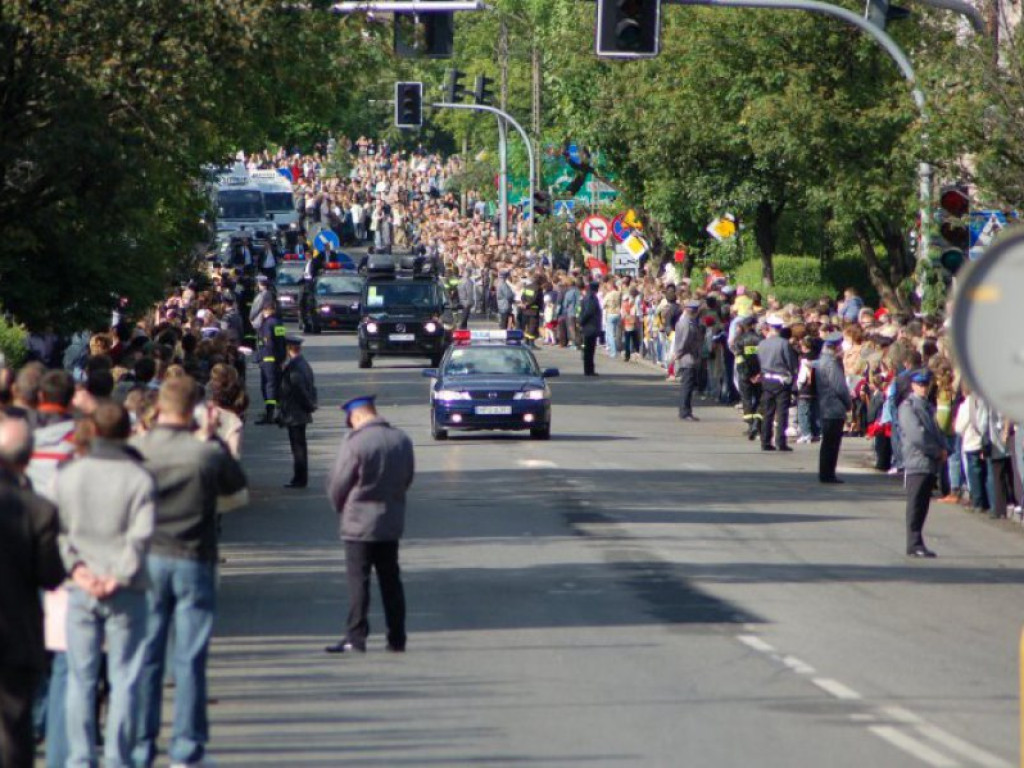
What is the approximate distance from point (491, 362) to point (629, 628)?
59.2 feet

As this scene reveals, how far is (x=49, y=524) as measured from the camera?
29.3ft

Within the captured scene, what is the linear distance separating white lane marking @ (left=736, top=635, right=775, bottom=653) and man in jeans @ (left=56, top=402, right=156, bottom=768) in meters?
5.32

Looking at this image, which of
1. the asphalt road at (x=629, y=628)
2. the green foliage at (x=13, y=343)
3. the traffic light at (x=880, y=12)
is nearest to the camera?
the asphalt road at (x=629, y=628)

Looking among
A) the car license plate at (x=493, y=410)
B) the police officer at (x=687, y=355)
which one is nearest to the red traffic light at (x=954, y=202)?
the car license plate at (x=493, y=410)

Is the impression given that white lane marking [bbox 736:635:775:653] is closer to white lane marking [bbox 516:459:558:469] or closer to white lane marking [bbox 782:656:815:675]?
white lane marking [bbox 782:656:815:675]

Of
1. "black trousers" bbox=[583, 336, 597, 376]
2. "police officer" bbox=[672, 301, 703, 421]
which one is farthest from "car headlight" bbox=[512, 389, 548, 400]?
"black trousers" bbox=[583, 336, 597, 376]

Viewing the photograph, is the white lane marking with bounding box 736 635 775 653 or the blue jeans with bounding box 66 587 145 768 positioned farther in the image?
the white lane marking with bounding box 736 635 775 653

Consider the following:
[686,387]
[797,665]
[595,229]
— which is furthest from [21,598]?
[595,229]

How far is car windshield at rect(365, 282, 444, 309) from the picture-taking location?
5066cm

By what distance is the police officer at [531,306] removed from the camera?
193ft

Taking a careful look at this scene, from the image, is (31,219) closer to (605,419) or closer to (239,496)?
(239,496)

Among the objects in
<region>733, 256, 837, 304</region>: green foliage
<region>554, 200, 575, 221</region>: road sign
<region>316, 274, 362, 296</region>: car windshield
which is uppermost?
<region>554, 200, 575, 221</region>: road sign

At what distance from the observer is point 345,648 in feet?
47.0

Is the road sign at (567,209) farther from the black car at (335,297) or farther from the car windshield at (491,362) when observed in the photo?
the car windshield at (491,362)
